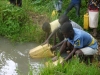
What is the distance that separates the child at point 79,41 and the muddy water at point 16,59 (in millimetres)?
839

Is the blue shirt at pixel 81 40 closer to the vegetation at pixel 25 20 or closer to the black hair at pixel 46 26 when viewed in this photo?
the black hair at pixel 46 26

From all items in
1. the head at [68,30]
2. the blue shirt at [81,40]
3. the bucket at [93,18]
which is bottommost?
the blue shirt at [81,40]

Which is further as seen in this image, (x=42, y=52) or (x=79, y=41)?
(x=42, y=52)

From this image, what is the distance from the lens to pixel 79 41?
558 cm

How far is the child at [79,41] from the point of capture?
18.1 ft

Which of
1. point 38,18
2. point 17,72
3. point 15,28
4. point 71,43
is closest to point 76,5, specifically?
point 38,18

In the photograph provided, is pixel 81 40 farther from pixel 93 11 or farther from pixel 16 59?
pixel 93 11

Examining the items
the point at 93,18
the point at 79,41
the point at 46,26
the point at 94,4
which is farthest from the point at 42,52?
the point at 94,4

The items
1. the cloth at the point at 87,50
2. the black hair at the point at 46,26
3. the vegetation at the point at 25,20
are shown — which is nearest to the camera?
the cloth at the point at 87,50

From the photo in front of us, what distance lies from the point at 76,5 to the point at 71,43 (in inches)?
92.2

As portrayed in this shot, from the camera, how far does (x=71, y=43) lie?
588 centimetres

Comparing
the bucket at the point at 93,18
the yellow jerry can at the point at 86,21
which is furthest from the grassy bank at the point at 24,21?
the bucket at the point at 93,18

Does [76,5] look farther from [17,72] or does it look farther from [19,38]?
[17,72]

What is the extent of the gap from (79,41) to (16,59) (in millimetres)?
1728
